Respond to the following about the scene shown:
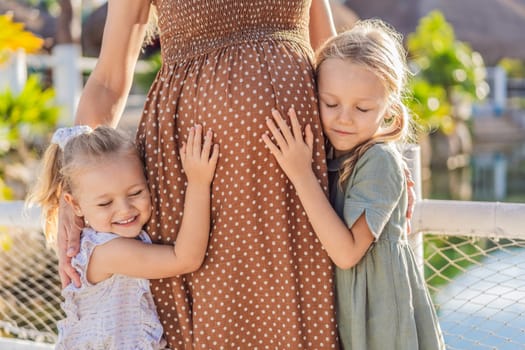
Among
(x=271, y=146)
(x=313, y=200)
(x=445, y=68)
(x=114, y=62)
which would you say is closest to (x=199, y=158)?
(x=271, y=146)

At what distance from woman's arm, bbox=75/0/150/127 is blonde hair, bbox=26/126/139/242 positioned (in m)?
0.09

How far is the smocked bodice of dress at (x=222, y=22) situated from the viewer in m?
1.60

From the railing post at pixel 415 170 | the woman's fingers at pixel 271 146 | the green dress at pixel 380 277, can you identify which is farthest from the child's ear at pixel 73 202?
the railing post at pixel 415 170

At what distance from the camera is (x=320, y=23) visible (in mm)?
1866

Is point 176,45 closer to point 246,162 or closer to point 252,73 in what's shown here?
point 252,73

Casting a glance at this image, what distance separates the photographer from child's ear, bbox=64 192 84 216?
1.69 m

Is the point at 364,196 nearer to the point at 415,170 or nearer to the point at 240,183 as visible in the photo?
the point at 240,183

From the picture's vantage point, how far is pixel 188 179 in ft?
5.20

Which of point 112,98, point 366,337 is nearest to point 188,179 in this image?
point 112,98

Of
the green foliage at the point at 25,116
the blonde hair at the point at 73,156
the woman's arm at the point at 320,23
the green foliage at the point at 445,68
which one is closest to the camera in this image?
the blonde hair at the point at 73,156

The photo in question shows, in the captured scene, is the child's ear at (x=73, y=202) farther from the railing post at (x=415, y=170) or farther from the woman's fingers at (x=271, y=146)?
the railing post at (x=415, y=170)

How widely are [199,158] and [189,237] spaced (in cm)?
17

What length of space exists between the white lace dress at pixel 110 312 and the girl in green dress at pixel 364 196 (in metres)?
0.42

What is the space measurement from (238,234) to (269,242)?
0.23 feet
